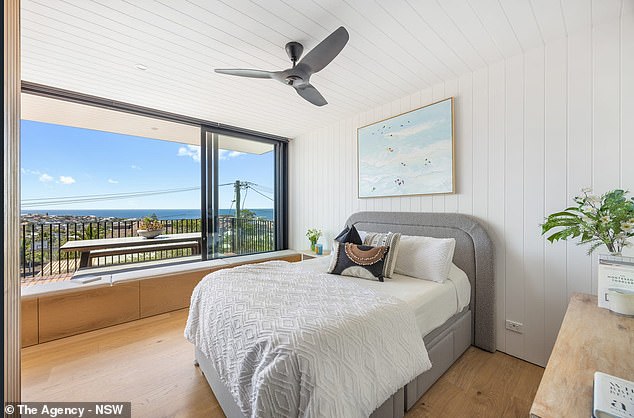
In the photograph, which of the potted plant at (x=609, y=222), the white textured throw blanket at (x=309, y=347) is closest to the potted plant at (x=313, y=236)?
the white textured throw blanket at (x=309, y=347)

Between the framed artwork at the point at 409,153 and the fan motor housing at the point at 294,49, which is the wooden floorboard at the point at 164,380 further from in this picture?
the fan motor housing at the point at 294,49

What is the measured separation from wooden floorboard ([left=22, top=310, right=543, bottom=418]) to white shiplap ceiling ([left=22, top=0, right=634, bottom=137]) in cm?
250

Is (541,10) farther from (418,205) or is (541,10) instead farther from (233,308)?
(233,308)

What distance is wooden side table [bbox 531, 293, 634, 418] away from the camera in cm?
75

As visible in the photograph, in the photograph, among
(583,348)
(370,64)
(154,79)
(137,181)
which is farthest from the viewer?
(137,181)

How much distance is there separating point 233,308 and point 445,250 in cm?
171

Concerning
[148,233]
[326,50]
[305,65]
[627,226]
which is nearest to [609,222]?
[627,226]

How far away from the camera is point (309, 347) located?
111 centimetres

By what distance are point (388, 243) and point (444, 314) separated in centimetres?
71

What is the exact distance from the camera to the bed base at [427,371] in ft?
4.75

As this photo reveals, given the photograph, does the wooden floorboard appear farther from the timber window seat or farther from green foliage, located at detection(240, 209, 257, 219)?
green foliage, located at detection(240, 209, 257, 219)

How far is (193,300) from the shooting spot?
1995 mm

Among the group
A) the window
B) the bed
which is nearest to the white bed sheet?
the bed

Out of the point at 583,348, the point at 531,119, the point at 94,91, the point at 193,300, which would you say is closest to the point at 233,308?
the point at 193,300
